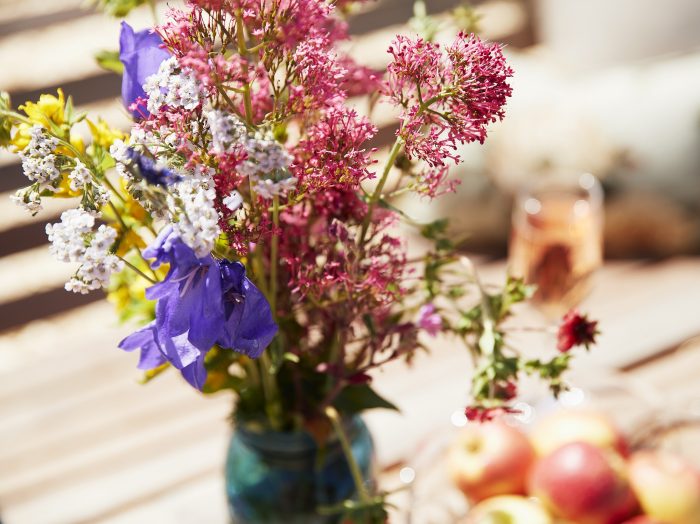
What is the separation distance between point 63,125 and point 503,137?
42.9 inches

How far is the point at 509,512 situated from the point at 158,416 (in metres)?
0.51

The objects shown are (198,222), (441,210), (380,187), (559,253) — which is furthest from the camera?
(441,210)

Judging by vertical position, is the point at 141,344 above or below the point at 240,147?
below

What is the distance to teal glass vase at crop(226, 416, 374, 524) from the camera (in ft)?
2.07

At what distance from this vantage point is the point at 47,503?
0.93 metres

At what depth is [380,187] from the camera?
0.47 m

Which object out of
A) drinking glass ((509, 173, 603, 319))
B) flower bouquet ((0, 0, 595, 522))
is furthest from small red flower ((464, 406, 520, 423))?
drinking glass ((509, 173, 603, 319))

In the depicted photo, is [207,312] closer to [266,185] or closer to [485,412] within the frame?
[266,185]

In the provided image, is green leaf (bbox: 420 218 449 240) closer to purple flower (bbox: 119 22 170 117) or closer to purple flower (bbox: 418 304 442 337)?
purple flower (bbox: 418 304 442 337)

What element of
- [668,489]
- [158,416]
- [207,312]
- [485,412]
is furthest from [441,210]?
[207,312]

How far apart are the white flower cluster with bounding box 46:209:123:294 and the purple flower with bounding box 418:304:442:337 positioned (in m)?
0.26

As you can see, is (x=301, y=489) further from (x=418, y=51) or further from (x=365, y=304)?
(x=418, y=51)

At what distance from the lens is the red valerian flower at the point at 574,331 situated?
→ 492 millimetres

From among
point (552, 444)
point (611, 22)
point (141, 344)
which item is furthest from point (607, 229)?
point (141, 344)
